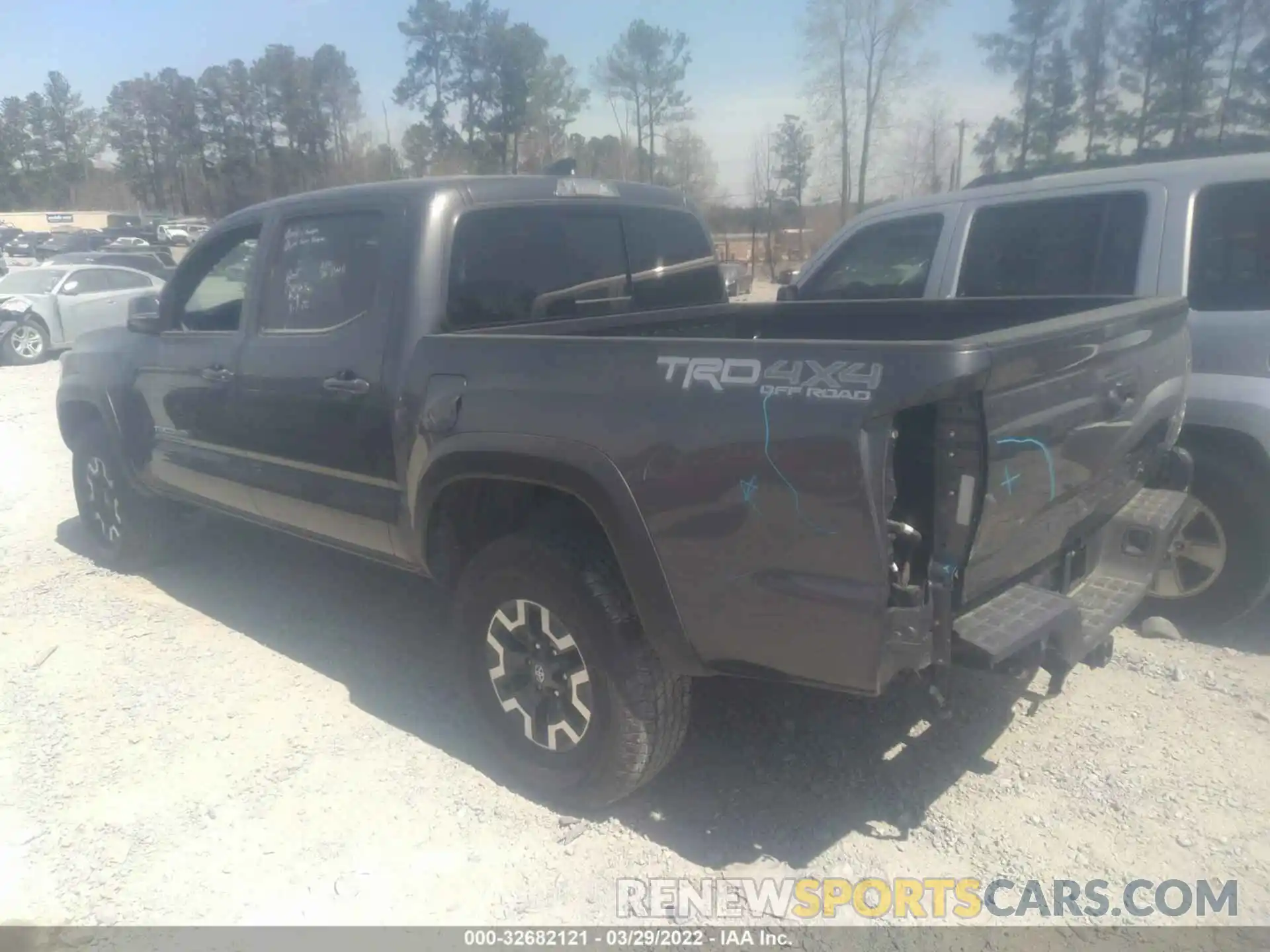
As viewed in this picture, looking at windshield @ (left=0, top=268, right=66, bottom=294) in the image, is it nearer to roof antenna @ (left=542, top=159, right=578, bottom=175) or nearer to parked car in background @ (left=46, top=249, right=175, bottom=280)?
parked car in background @ (left=46, top=249, right=175, bottom=280)

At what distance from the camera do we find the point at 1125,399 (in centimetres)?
307

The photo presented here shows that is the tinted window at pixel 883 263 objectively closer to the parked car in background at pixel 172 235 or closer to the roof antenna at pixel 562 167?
the roof antenna at pixel 562 167

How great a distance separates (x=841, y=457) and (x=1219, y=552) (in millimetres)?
2760

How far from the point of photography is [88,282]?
16.8m

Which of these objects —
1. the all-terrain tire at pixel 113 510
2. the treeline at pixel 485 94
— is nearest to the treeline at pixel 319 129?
the treeline at pixel 485 94

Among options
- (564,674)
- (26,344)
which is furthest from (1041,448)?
(26,344)

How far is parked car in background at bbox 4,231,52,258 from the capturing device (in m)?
42.8

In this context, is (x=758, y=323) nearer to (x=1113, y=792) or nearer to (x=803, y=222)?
(x=1113, y=792)

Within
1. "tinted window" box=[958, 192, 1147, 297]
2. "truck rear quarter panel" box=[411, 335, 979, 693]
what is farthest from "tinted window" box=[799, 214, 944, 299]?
"truck rear quarter panel" box=[411, 335, 979, 693]

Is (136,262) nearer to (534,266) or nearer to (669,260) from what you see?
(669,260)

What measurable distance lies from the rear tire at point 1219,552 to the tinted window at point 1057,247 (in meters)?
0.91

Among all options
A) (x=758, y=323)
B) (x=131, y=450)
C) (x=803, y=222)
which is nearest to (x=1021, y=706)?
(x=758, y=323)

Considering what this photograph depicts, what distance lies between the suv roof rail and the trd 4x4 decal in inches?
123

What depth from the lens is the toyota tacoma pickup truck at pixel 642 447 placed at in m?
2.46
